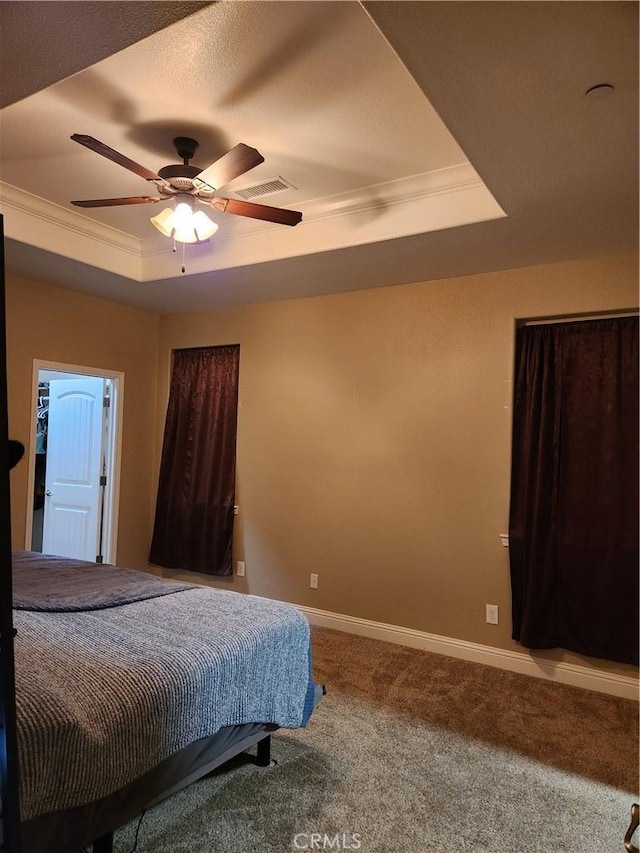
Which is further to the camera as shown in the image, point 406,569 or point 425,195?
point 406,569

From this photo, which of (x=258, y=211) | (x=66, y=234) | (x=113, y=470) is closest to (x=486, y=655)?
(x=258, y=211)

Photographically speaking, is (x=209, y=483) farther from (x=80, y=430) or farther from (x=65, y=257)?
(x=65, y=257)

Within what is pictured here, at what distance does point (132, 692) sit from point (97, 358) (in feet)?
11.7

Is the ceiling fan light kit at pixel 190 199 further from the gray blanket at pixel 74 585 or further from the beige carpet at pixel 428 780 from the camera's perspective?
Result: the beige carpet at pixel 428 780

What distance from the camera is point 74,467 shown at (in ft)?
16.0

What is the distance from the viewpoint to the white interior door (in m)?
4.77

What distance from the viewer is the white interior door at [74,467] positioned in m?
4.77

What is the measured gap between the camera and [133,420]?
4914mm

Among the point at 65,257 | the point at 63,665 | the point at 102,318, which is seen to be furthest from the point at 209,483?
the point at 63,665

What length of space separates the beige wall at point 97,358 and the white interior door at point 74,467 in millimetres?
237

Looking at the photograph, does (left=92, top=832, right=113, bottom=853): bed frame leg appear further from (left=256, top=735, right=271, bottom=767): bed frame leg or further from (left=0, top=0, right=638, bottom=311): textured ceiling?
(left=0, top=0, right=638, bottom=311): textured ceiling

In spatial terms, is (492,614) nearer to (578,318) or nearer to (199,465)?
(578,318)

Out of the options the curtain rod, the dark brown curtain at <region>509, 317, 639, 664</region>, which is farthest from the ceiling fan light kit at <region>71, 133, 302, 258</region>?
the dark brown curtain at <region>509, 317, 639, 664</region>

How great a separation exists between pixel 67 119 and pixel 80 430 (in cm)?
297
